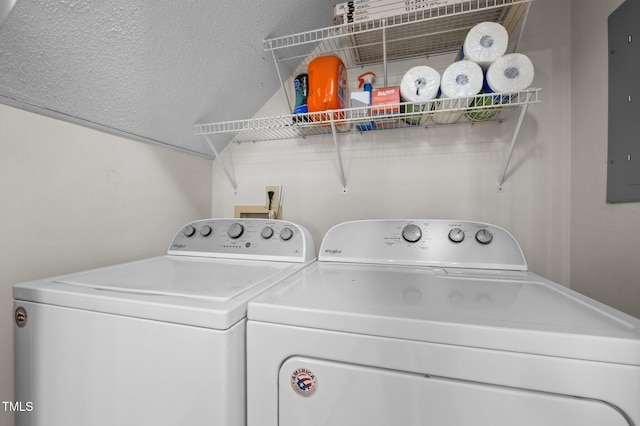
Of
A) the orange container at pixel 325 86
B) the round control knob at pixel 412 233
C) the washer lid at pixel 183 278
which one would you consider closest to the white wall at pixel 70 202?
the washer lid at pixel 183 278

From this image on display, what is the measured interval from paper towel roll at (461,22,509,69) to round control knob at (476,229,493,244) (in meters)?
0.64

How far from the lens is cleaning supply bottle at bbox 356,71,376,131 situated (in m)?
1.24

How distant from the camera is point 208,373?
0.58 m

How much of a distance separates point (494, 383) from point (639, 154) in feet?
2.89

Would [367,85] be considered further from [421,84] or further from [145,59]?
[145,59]

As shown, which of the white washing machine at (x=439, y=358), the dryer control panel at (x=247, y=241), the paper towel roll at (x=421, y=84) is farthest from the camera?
the dryer control panel at (x=247, y=241)

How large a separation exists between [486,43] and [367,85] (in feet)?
Result: 1.58

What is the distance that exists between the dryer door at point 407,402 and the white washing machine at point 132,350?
0.47 ft

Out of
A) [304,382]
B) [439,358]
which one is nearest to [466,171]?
Answer: [439,358]

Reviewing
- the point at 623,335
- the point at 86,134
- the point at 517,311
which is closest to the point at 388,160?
the point at 517,311

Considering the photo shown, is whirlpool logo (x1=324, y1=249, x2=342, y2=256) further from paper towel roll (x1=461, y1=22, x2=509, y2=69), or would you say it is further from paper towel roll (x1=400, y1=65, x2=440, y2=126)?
paper towel roll (x1=461, y1=22, x2=509, y2=69)

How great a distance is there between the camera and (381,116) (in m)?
1.14

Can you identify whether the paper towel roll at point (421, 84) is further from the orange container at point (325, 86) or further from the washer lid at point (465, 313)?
the washer lid at point (465, 313)

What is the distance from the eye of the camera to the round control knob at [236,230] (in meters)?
1.25
